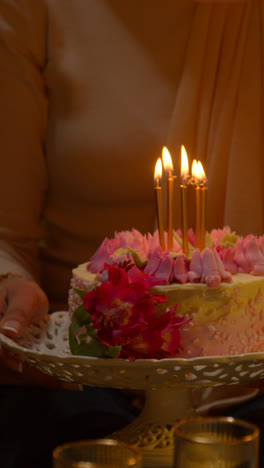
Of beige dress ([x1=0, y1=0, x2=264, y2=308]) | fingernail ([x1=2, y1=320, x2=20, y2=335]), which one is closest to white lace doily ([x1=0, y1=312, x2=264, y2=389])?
fingernail ([x1=2, y1=320, x2=20, y2=335])

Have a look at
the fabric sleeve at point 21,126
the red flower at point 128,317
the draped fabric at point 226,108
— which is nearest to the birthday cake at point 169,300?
the red flower at point 128,317

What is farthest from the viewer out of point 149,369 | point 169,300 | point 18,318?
point 18,318

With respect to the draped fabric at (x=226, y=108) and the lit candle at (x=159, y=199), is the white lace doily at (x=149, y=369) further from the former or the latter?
the draped fabric at (x=226, y=108)

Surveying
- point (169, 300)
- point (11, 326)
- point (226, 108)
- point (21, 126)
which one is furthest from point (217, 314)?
point (21, 126)

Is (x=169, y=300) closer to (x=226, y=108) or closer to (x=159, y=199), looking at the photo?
(x=159, y=199)

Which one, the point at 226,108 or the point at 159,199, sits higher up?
the point at 226,108

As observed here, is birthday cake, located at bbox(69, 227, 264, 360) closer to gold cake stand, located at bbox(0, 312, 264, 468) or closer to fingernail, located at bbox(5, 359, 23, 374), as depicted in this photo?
gold cake stand, located at bbox(0, 312, 264, 468)

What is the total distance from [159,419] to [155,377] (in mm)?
158

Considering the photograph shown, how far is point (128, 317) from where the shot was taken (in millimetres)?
771

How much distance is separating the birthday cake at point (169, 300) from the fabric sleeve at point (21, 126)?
445 millimetres

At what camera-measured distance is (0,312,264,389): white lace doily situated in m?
0.74

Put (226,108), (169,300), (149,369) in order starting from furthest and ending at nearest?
1. (226,108)
2. (169,300)
3. (149,369)

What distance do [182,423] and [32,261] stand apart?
1.00 metres

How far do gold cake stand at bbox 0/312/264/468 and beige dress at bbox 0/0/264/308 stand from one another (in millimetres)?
525
